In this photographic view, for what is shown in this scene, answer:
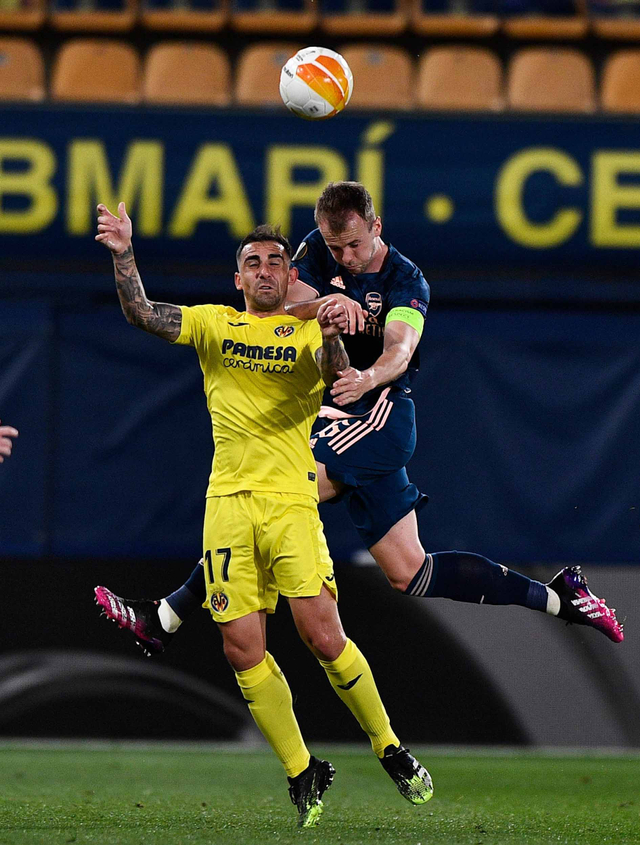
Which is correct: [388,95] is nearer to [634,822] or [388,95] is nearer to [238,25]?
[238,25]

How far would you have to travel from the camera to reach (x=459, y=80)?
32.7ft

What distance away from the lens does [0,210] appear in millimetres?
7777

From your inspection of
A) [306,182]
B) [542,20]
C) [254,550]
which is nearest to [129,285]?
[254,550]

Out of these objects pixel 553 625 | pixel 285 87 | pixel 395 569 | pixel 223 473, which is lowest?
pixel 553 625

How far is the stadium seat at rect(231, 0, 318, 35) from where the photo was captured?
403 inches

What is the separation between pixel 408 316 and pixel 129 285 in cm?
113

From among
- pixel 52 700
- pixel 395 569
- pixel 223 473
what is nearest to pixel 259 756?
pixel 52 700

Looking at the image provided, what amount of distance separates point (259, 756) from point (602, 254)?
12.0 ft

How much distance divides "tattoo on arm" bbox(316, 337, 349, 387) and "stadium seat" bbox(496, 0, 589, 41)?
6.57 m

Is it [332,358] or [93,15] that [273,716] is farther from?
[93,15]

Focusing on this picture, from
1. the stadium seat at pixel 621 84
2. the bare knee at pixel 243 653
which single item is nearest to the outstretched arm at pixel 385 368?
the bare knee at pixel 243 653

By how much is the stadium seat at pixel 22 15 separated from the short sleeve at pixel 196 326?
6258 mm

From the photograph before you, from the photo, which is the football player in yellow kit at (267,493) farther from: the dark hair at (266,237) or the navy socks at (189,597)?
the navy socks at (189,597)

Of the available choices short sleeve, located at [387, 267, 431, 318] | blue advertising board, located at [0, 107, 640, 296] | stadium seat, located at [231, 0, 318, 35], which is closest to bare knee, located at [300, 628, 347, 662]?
short sleeve, located at [387, 267, 431, 318]
